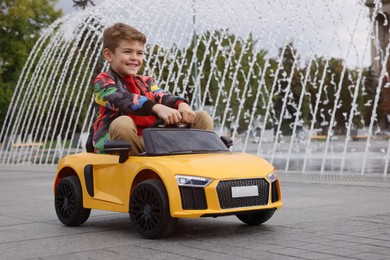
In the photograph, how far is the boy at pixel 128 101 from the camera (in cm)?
664

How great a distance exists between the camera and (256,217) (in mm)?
6863

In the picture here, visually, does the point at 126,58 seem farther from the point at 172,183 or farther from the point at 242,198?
the point at 242,198

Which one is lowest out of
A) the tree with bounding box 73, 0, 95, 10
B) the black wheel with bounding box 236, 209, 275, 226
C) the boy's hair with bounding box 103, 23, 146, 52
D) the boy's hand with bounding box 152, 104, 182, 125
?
the black wheel with bounding box 236, 209, 275, 226

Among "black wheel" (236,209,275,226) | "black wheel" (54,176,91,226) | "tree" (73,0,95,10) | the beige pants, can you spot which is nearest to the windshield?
the beige pants

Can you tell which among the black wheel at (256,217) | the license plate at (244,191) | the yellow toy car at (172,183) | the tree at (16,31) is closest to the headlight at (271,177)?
the yellow toy car at (172,183)

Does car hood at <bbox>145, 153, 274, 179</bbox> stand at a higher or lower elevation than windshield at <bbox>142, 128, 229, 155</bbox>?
lower

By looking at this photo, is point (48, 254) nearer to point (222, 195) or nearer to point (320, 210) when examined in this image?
point (222, 195)

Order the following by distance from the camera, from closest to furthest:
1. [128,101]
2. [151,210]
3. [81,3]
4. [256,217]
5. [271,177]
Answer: [151,210], [271,177], [128,101], [256,217], [81,3]

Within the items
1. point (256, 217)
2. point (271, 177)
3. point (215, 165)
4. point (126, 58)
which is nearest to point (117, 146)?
point (215, 165)

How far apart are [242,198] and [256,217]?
749 mm

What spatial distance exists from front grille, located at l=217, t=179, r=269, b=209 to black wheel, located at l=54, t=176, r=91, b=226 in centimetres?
180

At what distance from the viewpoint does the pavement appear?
542cm

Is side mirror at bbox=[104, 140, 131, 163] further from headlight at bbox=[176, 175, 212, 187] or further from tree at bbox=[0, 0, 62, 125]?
tree at bbox=[0, 0, 62, 125]

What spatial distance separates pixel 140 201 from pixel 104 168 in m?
0.77
